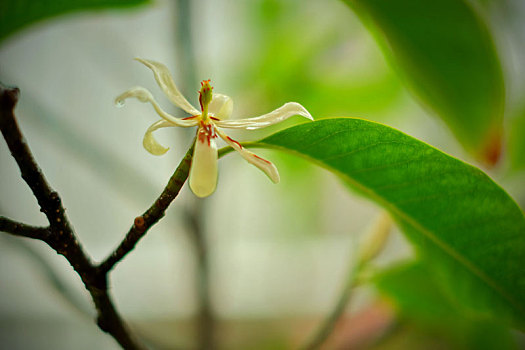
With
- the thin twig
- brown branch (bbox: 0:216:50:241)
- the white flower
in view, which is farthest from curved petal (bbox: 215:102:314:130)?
the thin twig

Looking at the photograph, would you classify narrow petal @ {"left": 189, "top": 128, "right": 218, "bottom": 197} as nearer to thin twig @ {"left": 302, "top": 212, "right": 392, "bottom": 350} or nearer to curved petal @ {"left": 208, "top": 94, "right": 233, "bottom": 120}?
curved petal @ {"left": 208, "top": 94, "right": 233, "bottom": 120}

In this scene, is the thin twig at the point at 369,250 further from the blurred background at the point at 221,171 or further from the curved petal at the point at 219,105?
the curved petal at the point at 219,105

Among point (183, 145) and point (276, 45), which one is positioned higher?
point (276, 45)

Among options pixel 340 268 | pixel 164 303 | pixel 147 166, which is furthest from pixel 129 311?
pixel 340 268

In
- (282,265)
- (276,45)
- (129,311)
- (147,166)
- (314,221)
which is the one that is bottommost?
(129,311)

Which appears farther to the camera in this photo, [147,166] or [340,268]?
Answer: [340,268]

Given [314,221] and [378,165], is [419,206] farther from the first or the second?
[314,221]

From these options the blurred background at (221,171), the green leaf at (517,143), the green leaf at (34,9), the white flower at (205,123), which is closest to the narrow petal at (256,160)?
the white flower at (205,123)
